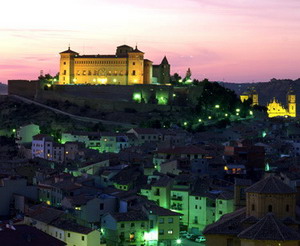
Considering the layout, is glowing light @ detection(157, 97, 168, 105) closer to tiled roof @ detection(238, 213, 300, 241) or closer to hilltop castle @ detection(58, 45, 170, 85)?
hilltop castle @ detection(58, 45, 170, 85)

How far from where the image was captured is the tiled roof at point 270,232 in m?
21.4

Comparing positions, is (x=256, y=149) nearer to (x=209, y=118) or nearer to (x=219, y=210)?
(x=219, y=210)

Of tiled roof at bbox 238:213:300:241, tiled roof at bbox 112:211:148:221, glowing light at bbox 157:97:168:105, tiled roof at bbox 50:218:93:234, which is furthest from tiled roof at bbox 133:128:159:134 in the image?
tiled roof at bbox 238:213:300:241

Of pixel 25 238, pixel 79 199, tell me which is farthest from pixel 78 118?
pixel 25 238

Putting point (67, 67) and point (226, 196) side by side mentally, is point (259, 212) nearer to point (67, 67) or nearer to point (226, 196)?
point (226, 196)

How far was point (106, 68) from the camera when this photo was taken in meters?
87.4

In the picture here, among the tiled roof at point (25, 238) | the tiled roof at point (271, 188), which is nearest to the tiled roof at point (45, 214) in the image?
the tiled roof at point (25, 238)

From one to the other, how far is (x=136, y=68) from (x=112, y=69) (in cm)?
311

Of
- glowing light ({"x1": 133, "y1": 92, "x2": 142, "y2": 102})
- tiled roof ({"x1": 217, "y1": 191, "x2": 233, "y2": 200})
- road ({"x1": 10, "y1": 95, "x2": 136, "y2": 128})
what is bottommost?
tiled roof ({"x1": 217, "y1": 191, "x2": 233, "y2": 200})

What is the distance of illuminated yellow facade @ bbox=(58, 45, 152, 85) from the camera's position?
8581cm

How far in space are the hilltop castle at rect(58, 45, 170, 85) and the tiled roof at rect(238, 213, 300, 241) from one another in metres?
63.7

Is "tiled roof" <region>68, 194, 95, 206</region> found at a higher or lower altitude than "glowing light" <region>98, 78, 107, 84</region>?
lower

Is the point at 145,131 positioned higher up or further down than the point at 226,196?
higher up

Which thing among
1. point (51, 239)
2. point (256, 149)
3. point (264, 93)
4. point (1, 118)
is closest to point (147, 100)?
point (1, 118)
